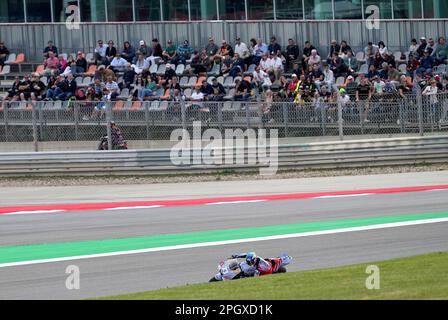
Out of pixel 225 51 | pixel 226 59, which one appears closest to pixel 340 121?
pixel 226 59

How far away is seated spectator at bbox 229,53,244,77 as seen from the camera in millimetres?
30078

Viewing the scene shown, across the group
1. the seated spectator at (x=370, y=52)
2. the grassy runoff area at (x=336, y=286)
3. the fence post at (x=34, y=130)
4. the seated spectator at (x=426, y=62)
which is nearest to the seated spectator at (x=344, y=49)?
the seated spectator at (x=370, y=52)

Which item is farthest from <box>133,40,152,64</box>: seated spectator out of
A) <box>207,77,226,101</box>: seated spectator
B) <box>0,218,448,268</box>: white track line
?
<box>0,218,448,268</box>: white track line

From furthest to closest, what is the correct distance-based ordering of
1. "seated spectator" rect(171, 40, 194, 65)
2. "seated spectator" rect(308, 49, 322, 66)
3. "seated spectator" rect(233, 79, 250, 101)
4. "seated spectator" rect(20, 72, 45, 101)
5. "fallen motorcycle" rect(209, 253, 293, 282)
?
"seated spectator" rect(171, 40, 194, 65) < "seated spectator" rect(20, 72, 45, 101) < "seated spectator" rect(308, 49, 322, 66) < "seated spectator" rect(233, 79, 250, 101) < "fallen motorcycle" rect(209, 253, 293, 282)

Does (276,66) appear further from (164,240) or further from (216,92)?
(164,240)

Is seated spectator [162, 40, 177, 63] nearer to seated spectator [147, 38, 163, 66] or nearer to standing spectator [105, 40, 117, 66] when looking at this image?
seated spectator [147, 38, 163, 66]

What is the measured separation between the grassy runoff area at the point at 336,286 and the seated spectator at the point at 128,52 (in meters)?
21.4

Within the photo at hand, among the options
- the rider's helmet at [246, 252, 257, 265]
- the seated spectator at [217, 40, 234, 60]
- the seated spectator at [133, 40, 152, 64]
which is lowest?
the rider's helmet at [246, 252, 257, 265]

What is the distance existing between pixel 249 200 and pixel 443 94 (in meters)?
6.50

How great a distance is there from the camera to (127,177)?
2455 centimetres

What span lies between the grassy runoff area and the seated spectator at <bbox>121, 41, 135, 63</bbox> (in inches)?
843

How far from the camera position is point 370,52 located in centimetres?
2962
